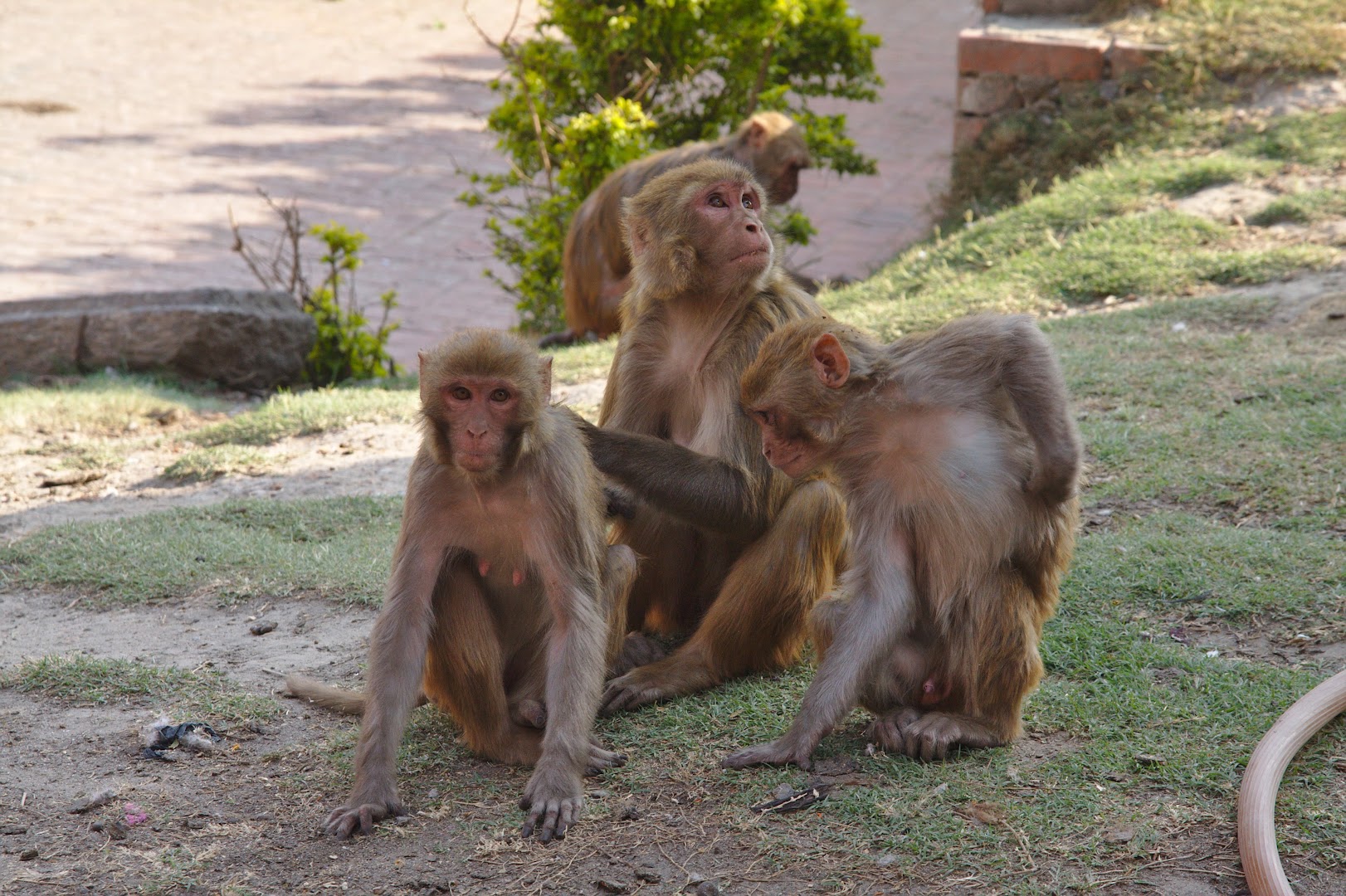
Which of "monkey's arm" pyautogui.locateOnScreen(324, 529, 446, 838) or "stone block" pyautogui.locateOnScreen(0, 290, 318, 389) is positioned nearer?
"monkey's arm" pyautogui.locateOnScreen(324, 529, 446, 838)

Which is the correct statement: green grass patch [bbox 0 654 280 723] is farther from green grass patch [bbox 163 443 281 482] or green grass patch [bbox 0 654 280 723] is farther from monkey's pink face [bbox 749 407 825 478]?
green grass patch [bbox 163 443 281 482]

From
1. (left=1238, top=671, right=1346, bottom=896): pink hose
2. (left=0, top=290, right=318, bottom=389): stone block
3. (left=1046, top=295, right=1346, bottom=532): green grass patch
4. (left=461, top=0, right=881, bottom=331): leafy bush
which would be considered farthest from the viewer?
(left=461, top=0, right=881, bottom=331): leafy bush

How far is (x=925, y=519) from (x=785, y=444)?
1.33ft

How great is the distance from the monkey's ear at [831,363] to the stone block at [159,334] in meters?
5.97

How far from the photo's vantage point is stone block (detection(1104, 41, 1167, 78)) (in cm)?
997

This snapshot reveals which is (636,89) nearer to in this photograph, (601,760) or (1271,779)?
(601,760)

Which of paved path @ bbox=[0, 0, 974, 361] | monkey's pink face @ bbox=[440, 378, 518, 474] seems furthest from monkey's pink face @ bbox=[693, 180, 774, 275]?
paved path @ bbox=[0, 0, 974, 361]

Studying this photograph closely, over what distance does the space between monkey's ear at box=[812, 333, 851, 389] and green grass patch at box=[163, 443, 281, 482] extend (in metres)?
3.91

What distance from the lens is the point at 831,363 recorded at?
11.5ft

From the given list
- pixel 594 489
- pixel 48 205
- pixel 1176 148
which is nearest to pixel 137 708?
pixel 594 489

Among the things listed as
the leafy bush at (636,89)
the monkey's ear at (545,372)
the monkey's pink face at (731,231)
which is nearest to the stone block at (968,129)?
the leafy bush at (636,89)

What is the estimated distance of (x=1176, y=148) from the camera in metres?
9.42

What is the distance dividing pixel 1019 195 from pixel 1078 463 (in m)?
6.69

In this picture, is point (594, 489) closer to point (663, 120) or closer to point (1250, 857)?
point (1250, 857)
